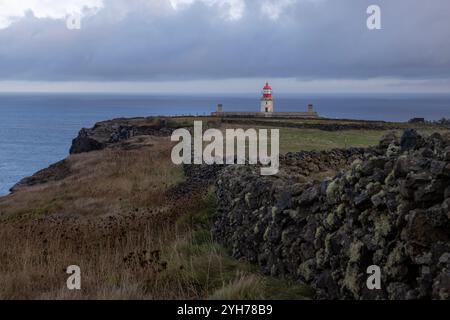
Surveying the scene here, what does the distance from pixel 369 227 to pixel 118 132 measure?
1959 inches

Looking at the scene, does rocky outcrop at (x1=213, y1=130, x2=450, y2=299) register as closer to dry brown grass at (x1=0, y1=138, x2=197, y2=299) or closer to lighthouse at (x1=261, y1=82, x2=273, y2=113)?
dry brown grass at (x1=0, y1=138, x2=197, y2=299)

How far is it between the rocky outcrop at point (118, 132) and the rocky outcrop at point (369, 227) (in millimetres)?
39647

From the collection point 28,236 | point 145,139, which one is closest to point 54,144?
point 145,139

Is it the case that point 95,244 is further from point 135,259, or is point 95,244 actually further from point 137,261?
point 137,261

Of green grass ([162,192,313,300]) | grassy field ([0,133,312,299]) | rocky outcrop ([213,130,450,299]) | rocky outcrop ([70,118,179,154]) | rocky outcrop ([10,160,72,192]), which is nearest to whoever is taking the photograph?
rocky outcrop ([213,130,450,299])

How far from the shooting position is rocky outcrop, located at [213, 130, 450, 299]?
5203 millimetres

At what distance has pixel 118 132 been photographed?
54.4 m

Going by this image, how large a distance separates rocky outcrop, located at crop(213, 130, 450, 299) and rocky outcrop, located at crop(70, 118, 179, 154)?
130ft

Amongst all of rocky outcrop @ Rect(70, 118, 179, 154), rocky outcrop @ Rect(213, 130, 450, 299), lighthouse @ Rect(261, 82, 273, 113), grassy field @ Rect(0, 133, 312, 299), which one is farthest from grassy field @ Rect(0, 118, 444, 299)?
lighthouse @ Rect(261, 82, 273, 113)

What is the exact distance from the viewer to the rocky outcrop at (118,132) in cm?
5119

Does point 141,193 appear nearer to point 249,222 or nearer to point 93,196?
point 93,196

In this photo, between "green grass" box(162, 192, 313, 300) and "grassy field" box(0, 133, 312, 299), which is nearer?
"green grass" box(162, 192, 313, 300)

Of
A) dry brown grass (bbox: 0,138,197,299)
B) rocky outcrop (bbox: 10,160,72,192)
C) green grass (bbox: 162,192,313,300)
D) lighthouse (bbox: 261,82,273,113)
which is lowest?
rocky outcrop (bbox: 10,160,72,192)
